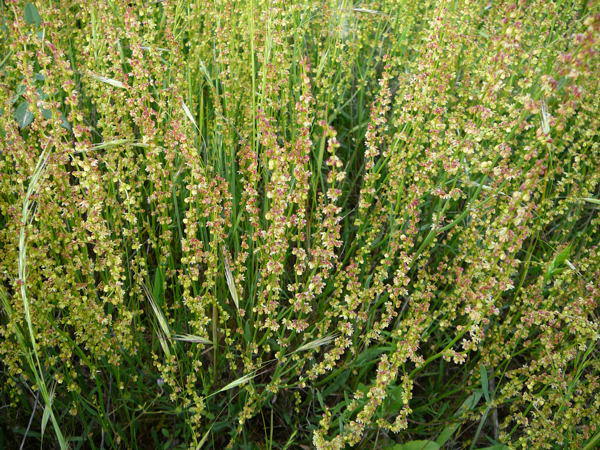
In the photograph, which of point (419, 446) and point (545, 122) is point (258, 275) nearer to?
point (419, 446)

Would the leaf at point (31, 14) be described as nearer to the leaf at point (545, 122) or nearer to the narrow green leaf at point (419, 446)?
the leaf at point (545, 122)

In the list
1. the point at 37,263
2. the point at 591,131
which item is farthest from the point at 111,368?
the point at 591,131

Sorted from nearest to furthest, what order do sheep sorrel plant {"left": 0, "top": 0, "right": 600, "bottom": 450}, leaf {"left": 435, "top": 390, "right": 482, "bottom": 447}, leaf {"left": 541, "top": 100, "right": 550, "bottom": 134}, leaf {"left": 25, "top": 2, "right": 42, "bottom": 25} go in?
leaf {"left": 541, "top": 100, "right": 550, "bottom": 134} < sheep sorrel plant {"left": 0, "top": 0, "right": 600, "bottom": 450} < leaf {"left": 435, "top": 390, "right": 482, "bottom": 447} < leaf {"left": 25, "top": 2, "right": 42, "bottom": 25}

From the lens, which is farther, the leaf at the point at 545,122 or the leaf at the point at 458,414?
the leaf at the point at 458,414

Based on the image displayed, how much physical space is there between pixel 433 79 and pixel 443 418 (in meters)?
1.31

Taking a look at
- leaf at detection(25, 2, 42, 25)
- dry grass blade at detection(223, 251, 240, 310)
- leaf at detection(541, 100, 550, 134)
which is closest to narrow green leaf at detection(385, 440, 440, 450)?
dry grass blade at detection(223, 251, 240, 310)

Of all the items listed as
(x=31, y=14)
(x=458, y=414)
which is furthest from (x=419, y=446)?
(x=31, y=14)

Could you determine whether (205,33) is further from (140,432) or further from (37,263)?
(140,432)

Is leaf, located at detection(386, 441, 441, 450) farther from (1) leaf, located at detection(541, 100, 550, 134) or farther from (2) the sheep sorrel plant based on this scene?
(1) leaf, located at detection(541, 100, 550, 134)

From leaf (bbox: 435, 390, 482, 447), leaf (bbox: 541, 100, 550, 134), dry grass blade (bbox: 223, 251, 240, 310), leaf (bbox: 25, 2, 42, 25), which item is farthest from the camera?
leaf (bbox: 25, 2, 42, 25)

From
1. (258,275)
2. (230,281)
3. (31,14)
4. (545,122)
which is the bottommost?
(258,275)

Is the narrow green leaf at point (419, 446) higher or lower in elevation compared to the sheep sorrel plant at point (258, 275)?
lower

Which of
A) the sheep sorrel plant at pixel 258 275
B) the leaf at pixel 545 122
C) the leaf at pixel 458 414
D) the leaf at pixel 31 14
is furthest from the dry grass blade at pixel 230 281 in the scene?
the leaf at pixel 31 14

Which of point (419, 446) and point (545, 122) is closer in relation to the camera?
point (545, 122)
